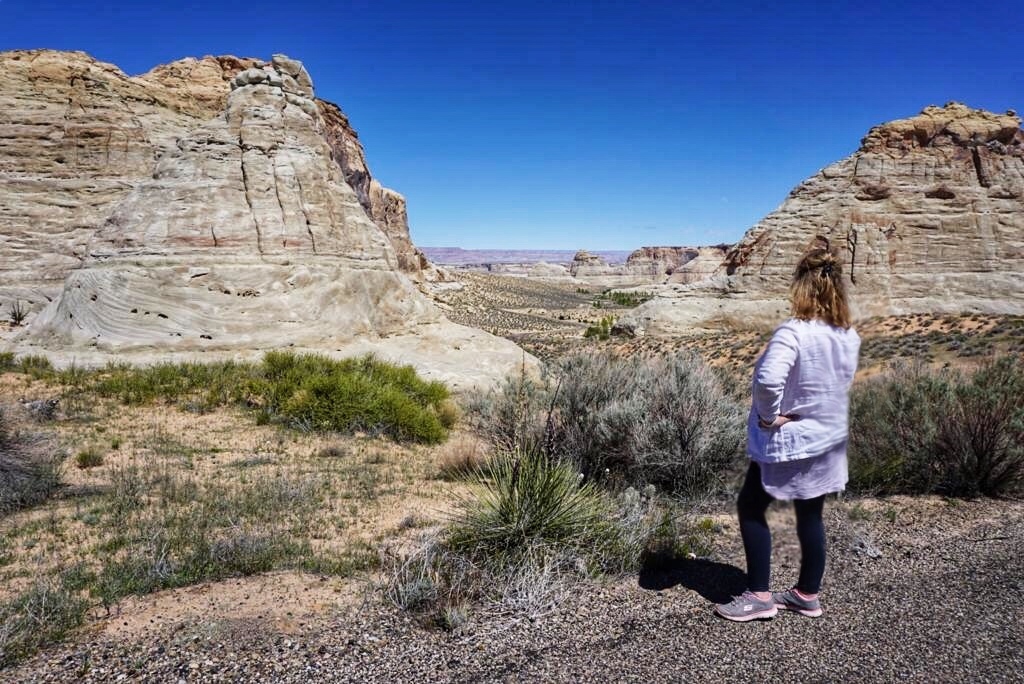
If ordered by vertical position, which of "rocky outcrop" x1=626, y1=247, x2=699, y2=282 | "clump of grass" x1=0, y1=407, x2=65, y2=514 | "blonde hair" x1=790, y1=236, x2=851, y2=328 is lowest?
"clump of grass" x1=0, y1=407, x2=65, y2=514

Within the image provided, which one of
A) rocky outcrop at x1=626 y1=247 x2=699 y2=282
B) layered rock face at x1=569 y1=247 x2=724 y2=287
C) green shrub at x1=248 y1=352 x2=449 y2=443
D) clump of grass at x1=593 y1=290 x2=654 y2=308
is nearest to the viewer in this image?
green shrub at x1=248 y1=352 x2=449 y2=443

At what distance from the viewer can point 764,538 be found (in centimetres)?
306

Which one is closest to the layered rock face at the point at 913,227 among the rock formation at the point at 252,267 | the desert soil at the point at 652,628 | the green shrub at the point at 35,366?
the rock formation at the point at 252,267

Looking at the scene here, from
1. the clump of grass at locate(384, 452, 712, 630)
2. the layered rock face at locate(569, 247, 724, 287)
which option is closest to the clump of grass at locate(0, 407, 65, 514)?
the clump of grass at locate(384, 452, 712, 630)

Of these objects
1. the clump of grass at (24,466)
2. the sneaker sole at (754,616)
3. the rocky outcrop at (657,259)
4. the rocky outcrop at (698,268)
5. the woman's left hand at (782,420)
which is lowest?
the clump of grass at (24,466)

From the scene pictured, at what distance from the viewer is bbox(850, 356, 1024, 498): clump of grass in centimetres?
505

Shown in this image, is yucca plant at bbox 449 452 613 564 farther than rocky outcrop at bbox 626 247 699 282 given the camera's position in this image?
No

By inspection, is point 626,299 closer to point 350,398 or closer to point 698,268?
point 698,268

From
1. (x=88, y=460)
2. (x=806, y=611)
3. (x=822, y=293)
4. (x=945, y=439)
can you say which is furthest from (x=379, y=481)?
(x=945, y=439)

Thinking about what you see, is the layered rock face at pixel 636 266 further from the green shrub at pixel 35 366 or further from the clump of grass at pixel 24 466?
the clump of grass at pixel 24 466

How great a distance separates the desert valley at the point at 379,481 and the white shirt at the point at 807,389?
0.49 meters

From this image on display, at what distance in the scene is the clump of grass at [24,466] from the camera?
17.6 feet

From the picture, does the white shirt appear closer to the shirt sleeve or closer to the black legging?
the shirt sleeve

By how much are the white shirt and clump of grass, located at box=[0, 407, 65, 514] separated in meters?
6.30
